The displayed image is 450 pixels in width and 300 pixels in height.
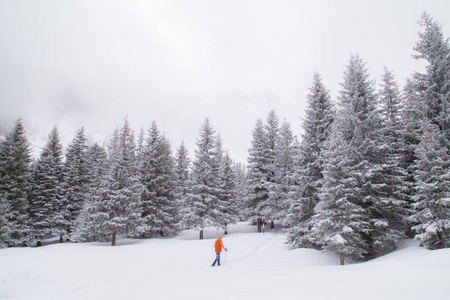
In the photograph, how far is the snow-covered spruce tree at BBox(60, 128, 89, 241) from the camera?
30.3 m

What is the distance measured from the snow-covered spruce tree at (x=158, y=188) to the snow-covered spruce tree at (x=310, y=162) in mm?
13432

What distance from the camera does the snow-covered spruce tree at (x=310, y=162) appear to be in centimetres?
1877

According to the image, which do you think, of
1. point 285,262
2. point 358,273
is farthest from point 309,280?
point 285,262

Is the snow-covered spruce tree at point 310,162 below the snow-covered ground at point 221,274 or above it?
above

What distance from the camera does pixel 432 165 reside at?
13023mm

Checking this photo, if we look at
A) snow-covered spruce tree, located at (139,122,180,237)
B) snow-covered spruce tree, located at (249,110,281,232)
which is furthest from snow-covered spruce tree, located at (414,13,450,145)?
snow-covered spruce tree, located at (139,122,180,237)

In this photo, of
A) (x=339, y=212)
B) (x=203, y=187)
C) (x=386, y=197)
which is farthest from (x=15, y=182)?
(x=386, y=197)

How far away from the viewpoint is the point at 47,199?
28875mm

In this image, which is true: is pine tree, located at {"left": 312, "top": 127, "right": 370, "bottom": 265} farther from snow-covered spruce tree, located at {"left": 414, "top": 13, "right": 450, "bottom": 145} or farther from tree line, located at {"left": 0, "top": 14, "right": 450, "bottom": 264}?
snow-covered spruce tree, located at {"left": 414, "top": 13, "right": 450, "bottom": 145}

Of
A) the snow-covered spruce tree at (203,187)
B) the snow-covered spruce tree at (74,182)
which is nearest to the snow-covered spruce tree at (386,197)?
the snow-covered spruce tree at (203,187)

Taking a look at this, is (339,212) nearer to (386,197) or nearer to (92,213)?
(386,197)

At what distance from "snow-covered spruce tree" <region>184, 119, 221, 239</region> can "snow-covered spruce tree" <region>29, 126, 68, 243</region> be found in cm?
1684

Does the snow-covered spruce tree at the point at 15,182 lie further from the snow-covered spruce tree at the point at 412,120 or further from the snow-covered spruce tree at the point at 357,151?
the snow-covered spruce tree at the point at 412,120

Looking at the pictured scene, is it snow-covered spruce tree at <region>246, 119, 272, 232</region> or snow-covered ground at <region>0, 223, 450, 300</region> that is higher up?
snow-covered spruce tree at <region>246, 119, 272, 232</region>
